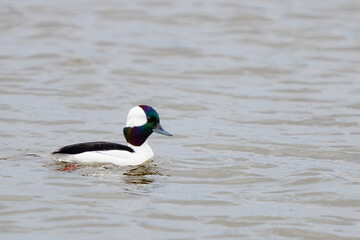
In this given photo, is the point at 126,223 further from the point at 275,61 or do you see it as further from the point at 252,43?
A: the point at 252,43

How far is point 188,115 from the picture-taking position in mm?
15516

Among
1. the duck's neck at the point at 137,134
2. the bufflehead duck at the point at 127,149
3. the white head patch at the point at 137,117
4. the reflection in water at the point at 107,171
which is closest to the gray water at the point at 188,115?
the reflection in water at the point at 107,171

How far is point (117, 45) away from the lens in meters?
21.2

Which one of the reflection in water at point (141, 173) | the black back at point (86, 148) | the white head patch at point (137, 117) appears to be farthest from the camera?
the white head patch at point (137, 117)

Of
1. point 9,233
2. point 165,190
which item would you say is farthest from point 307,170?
point 9,233

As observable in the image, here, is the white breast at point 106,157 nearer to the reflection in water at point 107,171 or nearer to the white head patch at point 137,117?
the reflection in water at point 107,171

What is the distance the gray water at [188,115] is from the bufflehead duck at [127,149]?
0.14 meters

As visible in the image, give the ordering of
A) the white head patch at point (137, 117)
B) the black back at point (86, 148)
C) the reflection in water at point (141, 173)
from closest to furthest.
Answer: the reflection in water at point (141, 173) < the black back at point (86, 148) < the white head patch at point (137, 117)

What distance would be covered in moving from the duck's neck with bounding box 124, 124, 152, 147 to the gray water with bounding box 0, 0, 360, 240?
0.35m

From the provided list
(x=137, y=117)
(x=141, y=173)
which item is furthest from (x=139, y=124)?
(x=141, y=173)

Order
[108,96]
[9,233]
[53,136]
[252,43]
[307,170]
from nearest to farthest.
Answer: [9,233]
[307,170]
[53,136]
[108,96]
[252,43]

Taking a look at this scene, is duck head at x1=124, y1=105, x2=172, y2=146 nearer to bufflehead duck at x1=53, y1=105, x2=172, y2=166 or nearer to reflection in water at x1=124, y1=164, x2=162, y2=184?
bufflehead duck at x1=53, y1=105, x2=172, y2=166

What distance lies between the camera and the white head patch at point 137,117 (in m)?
11.8

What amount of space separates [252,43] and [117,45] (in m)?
3.18
